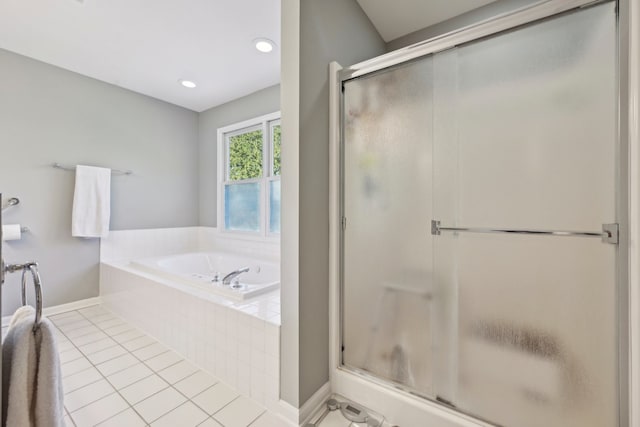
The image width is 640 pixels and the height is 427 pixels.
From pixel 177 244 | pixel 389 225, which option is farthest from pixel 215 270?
pixel 389 225

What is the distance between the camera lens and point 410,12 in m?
2.00

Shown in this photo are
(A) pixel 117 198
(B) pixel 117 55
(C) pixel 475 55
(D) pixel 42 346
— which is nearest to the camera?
(D) pixel 42 346

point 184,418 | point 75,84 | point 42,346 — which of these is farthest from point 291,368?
point 75,84

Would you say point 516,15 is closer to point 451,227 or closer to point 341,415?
point 451,227

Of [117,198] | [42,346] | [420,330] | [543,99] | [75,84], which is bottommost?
[420,330]

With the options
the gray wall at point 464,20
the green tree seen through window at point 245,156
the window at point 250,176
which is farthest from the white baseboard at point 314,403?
the gray wall at point 464,20

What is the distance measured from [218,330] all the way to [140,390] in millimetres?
553

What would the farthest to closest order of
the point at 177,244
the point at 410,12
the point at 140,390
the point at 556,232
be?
the point at 177,244
the point at 410,12
the point at 140,390
the point at 556,232

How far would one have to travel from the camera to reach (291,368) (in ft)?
4.73

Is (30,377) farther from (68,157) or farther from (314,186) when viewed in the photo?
(68,157)

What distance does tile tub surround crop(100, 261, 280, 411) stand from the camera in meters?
1.56

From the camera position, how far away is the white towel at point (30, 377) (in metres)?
0.66

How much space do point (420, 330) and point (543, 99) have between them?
1.15m

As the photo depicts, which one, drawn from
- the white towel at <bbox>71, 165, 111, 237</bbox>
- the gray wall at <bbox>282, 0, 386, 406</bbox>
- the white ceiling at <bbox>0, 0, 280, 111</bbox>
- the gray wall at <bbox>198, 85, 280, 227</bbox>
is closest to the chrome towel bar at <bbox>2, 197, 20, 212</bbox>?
the white towel at <bbox>71, 165, 111, 237</bbox>
